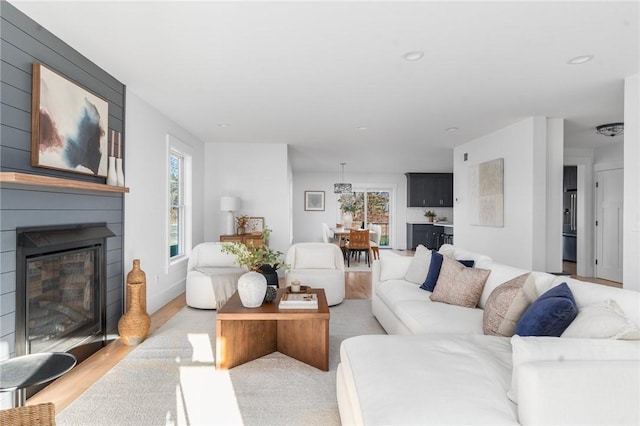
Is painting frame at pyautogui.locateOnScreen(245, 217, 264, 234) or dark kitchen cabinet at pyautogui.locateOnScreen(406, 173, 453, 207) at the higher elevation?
dark kitchen cabinet at pyautogui.locateOnScreen(406, 173, 453, 207)

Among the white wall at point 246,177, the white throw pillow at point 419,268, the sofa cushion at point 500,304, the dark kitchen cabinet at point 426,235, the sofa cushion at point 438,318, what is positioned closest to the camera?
the sofa cushion at point 500,304

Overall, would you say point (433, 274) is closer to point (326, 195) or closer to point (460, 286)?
point (460, 286)

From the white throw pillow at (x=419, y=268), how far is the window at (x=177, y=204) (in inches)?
132

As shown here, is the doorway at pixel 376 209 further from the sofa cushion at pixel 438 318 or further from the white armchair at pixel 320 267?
the sofa cushion at pixel 438 318

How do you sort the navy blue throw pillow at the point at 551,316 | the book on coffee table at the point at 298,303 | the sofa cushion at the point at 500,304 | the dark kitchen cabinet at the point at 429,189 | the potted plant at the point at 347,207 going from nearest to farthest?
the navy blue throw pillow at the point at 551,316
the sofa cushion at the point at 500,304
the book on coffee table at the point at 298,303
the potted plant at the point at 347,207
the dark kitchen cabinet at the point at 429,189

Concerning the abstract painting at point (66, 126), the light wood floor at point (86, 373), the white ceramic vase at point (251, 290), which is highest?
the abstract painting at point (66, 126)

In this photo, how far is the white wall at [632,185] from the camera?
311cm

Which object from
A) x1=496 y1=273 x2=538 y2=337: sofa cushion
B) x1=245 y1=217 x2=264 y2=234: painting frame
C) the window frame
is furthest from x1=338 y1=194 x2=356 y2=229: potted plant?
x1=496 y1=273 x2=538 y2=337: sofa cushion

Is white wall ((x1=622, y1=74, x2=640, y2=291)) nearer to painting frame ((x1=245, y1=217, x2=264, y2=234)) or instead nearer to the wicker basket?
the wicker basket

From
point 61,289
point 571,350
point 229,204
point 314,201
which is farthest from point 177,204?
point 314,201

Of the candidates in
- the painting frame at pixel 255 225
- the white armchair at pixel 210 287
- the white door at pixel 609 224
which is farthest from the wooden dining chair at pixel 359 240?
the white door at pixel 609 224

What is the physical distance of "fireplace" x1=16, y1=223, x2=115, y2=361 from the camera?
7.36 feet

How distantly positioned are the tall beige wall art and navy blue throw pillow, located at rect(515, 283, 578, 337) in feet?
11.8

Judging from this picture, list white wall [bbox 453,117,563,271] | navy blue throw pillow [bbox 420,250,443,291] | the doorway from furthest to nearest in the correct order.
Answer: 1. the doorway
2. white wall [bbox 453,117,563,271]
3. navy blue throw pillow [bbox 420,250,443,291]
